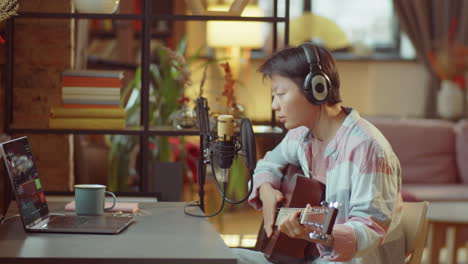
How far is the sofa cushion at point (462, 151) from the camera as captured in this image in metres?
4.83

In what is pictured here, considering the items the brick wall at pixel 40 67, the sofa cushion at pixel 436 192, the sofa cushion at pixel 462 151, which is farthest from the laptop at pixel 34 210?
the sofa cushion at pixel 462 151

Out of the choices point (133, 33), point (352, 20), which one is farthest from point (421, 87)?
point (133, 33)

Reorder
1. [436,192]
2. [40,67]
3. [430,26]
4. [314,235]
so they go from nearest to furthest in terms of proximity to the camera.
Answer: [314,235] → [40,67] → [436,192] → [430,26]

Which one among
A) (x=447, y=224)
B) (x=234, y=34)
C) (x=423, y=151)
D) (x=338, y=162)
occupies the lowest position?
(x=447, y=224)

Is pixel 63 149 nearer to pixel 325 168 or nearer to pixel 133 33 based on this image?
pixel 325 168

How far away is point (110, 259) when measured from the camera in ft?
4.89

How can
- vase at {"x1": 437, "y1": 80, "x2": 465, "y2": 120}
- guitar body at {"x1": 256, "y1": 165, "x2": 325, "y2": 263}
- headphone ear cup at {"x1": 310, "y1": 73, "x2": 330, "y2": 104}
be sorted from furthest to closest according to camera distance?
vase at {"x1": 437, "y1": 80, "x2": 465, "y2": 120} < guitar body at {"x1": 256, "y1": 165, "x2": 325, "y2": 263} < headphone ear cup at {"x1": 310, "y1": 73, "x2": 330, "y2": 104}

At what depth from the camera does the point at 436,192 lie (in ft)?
14.7

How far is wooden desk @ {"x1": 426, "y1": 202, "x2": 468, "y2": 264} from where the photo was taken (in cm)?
422

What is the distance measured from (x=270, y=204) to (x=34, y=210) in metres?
0.62

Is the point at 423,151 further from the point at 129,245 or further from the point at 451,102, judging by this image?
the point at 129,245

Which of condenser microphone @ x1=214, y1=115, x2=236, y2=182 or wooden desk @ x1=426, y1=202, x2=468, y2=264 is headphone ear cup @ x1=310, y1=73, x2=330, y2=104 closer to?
condenser microphone @ x1=214, y1=115, x2=236, y2=182

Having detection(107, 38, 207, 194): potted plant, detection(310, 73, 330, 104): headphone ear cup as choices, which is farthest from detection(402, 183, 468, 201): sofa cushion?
detection(310, 73, 330, 104): headphone ear cup

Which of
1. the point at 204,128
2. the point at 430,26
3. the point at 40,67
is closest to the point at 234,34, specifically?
the point at 430,26
